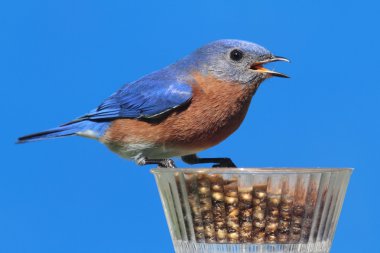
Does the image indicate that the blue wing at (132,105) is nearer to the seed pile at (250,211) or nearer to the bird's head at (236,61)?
the bird's head at (236,61)

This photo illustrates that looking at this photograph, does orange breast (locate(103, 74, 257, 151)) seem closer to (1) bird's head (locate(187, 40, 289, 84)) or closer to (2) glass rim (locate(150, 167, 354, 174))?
(1) bird's head (locate(187, 40, 289, 84))

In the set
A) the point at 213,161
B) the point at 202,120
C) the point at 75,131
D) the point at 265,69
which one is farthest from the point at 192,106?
the point at 75,131

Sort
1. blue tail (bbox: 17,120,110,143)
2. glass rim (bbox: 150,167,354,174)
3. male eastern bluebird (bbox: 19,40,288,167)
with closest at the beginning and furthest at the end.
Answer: glass rim (bbox: 150,167,354,174)
male eastern bluebird (bbox: 19,40,288,167)
blue tail (bbox: 17,120,110,143)

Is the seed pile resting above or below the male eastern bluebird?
below

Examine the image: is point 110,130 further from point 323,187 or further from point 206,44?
point 323,187

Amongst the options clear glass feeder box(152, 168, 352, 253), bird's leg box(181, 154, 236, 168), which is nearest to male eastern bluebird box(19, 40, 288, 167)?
bird's leg box(181, 154, 236, 168)

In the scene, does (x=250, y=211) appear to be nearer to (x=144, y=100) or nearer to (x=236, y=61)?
(x=236, y=61)

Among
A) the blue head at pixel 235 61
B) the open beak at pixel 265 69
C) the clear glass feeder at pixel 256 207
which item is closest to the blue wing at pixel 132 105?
the blue head at pixel 235 61
